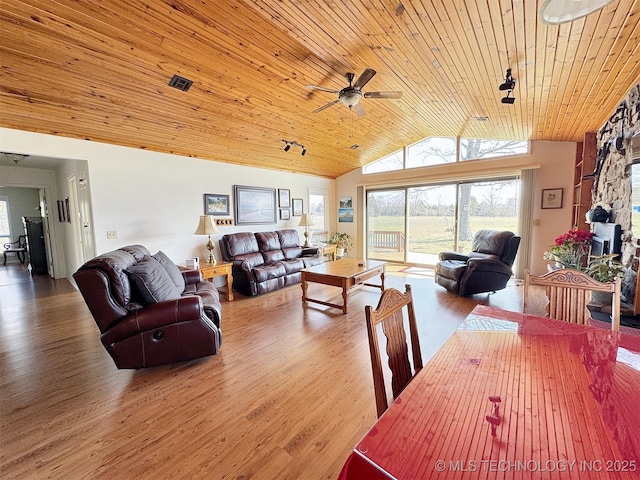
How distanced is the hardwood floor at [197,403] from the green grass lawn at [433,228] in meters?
3.09

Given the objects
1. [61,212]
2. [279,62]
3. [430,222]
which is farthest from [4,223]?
[430,222]

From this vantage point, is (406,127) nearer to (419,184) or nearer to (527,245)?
(419,184)

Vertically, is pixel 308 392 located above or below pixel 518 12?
below

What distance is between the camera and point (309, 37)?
264cm

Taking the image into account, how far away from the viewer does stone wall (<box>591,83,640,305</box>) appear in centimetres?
284

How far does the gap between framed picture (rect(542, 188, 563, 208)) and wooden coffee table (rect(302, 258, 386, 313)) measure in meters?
3.31

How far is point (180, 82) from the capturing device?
3062 millimetres

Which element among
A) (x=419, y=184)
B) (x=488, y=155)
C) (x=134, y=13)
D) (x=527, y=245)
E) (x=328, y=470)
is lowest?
(x=328, y=470)

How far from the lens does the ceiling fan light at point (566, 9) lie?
114 cm

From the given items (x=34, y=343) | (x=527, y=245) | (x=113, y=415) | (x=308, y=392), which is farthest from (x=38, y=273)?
(x=527, y=245)

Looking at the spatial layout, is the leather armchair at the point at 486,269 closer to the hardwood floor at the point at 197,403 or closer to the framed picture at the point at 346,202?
the hardwood floor at the point at 197,403

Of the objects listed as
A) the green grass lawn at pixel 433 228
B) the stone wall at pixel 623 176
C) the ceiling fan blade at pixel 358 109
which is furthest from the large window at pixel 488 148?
the ceiling fan blade at pixel 358 109

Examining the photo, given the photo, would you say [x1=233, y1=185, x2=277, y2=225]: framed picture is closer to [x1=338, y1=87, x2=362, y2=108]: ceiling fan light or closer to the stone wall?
[x1=338, y1=87, x2=362, y2=108]: ceiling fan light

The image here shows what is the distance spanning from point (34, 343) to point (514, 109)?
20.7ft
